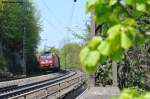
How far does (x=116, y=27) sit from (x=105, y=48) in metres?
0.11

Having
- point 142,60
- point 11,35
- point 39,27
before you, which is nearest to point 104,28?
point 142,60

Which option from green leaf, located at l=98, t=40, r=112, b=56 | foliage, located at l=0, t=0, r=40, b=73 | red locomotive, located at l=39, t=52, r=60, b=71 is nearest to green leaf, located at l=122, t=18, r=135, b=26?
green leaf, located at l=98, t=40, r=112, b=56

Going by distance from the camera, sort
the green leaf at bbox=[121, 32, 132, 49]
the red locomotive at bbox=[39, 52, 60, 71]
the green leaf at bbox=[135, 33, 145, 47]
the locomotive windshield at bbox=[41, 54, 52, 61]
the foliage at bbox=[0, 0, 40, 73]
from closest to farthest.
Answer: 1. the green leaf at bbox=[121, 32, 132, 49]
2. the green leaf at bbox=[135, 33, 145, 47]
3. the red locomotive at bbox=[39, 52, 60, 71]
4. the locomotive windshield at bbox=[41, 54, 52, 61]
5. the foliage at bbox=[0, 0, 40, 73]

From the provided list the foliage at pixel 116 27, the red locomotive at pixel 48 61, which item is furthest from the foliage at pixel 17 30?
the foliage at pixel 116 27

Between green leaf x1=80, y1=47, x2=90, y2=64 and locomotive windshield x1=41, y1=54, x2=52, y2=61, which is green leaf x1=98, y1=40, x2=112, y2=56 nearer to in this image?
green leaf x1=80, y1=47, x2=90, y2=64

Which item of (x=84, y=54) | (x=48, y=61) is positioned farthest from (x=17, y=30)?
(x=84, y=54)

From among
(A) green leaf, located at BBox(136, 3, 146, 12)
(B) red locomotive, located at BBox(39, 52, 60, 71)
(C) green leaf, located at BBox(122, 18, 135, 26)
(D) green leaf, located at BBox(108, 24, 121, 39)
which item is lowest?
(D) green leaf, located at BBox(108, 24, 121, 39)

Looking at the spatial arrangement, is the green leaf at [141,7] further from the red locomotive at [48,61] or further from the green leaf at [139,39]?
the red locomotive at [48,61]

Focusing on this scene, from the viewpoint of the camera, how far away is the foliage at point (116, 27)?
7.22 feet

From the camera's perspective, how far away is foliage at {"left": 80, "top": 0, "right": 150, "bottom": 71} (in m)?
2.20

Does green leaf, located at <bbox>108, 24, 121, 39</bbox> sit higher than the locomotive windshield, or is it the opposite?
the locomotive windshield

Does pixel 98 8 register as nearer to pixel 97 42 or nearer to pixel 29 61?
pixel 97 42

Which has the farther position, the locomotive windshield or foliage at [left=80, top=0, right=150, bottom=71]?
the locomotive windshield

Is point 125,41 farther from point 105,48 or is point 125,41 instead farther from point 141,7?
point 141,7
